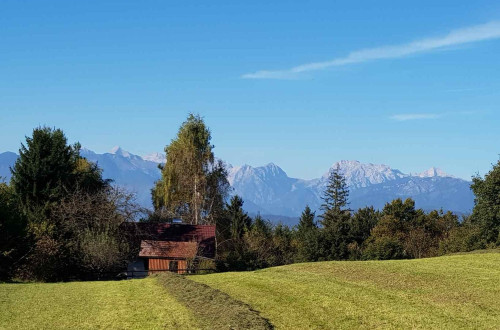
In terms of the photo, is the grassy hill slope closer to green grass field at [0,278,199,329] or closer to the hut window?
green grass field at [0,278,199,329]

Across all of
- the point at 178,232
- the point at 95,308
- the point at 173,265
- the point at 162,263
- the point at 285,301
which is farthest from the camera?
the point at 178,232

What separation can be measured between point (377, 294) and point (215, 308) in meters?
7.22

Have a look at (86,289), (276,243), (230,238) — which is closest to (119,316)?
(86,289)

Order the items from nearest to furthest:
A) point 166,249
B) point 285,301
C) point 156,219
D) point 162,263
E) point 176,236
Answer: point 285,301, point 162,263, point 166,249, point 176,236, point 156,219

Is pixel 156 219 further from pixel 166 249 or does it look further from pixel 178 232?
pixel 166 249

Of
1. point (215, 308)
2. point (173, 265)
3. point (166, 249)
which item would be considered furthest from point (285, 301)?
point (166, 249)

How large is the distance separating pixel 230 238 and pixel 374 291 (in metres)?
56.9

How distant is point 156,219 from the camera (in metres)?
73.7

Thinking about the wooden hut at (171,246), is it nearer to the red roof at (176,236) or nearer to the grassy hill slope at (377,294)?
the red roof at (176,236)

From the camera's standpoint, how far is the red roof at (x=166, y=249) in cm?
6000

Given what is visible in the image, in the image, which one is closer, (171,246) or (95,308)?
(95,308)

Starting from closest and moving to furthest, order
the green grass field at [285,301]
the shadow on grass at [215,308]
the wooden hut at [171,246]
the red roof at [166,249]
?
the shadow on grass at [215,308] → the green grass field at [285,301] → the wooden hut at [171,246] → the red roof at [166,249]

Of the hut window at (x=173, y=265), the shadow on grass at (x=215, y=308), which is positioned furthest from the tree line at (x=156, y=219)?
the shadow on grass at (x=215, y=308)

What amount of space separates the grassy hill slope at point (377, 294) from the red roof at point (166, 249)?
1067 inches
